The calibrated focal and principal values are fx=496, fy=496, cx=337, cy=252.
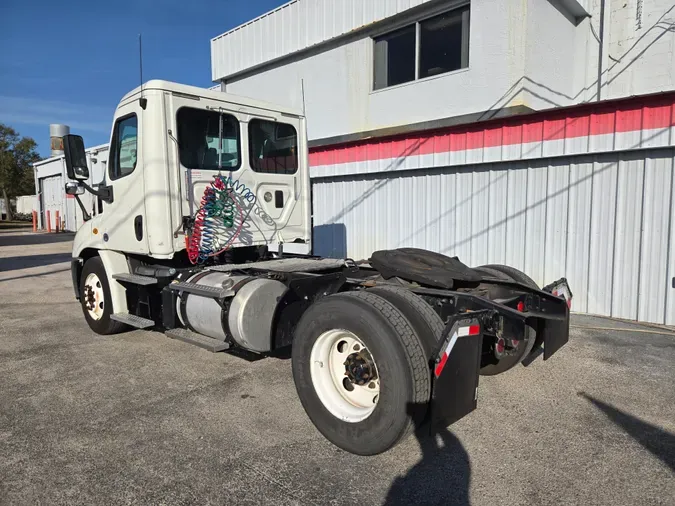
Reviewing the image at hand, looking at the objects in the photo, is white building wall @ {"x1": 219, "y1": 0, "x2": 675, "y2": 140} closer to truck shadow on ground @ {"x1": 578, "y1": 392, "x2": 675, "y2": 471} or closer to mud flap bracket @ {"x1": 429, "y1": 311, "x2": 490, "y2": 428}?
truck shadow on ground @ {"x1": 578, "y1": 392, "x2": 675, "y2": 471}

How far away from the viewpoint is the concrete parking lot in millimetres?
2977

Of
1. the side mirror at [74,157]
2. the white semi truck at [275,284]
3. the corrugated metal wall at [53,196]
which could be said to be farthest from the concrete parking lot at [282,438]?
the corrugated metal wall at [53,196]

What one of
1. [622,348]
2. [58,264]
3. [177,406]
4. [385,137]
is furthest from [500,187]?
[58,264]

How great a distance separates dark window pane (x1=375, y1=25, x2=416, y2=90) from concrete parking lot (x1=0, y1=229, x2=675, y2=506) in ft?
24.9

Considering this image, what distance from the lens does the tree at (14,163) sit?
148 feet

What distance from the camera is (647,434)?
3662 mm

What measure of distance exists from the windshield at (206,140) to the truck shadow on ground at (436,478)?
365 centimetres

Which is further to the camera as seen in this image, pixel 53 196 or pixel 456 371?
pixel 53 196

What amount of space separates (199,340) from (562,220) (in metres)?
5.78

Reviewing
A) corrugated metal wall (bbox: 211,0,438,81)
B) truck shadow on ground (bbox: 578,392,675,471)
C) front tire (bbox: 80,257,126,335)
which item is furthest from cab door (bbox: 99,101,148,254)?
corrugated metal wall (bbox: 211,0,438,81)

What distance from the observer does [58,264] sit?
14.7 metres

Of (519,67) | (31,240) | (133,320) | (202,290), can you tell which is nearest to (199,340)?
(202,290)

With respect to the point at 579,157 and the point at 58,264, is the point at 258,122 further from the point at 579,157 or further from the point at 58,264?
the point at 58,264

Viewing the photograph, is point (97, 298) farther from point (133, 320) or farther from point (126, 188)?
point (126, 188)
